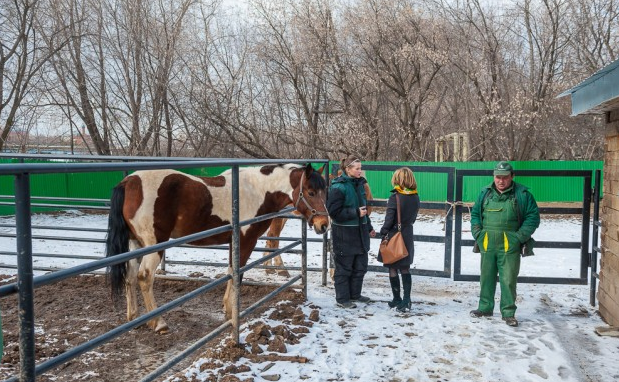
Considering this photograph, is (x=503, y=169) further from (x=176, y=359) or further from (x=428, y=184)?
(x=428, y=184)

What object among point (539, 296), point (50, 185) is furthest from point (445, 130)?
point (539, 296)

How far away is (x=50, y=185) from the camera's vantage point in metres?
15.5

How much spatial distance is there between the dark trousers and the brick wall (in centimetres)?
249

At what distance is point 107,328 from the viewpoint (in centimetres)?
469

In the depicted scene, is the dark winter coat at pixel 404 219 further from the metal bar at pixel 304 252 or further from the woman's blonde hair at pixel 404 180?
the metal bar at pixel 304 252

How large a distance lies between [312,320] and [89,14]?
1729 cm

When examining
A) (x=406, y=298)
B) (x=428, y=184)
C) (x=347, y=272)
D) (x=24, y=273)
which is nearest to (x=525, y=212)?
(x=406, y=298)

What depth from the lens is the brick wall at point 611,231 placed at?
4.96 m

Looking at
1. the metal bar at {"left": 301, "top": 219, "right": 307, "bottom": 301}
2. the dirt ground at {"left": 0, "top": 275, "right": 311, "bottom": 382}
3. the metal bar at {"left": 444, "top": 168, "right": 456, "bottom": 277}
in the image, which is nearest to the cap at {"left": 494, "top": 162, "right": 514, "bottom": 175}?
the metal bar at {"left": 444, "top": 168, "right": 456, "bottom": 277}

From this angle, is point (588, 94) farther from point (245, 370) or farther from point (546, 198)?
point (546, 198)

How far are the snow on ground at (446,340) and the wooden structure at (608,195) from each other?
0.29 metres

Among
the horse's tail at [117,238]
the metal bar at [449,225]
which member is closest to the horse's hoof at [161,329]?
the horse's tail at [117,238]

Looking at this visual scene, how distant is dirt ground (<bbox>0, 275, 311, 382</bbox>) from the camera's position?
149 inches

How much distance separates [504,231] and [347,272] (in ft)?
5.64
